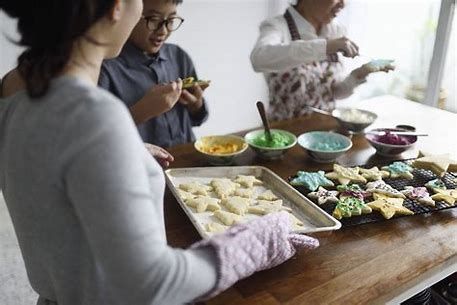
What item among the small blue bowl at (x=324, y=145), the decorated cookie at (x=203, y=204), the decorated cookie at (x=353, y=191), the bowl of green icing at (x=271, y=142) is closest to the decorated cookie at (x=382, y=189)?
the decorated cookie at (x=353, y=191)

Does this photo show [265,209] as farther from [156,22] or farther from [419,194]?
[156,22]

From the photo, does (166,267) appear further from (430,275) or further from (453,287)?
(453,287)

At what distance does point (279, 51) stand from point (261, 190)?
2.47 feet

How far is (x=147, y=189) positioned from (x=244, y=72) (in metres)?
2.88

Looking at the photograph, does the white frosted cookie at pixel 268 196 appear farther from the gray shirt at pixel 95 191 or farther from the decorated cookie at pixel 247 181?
the gray shirt at pixel 95 191

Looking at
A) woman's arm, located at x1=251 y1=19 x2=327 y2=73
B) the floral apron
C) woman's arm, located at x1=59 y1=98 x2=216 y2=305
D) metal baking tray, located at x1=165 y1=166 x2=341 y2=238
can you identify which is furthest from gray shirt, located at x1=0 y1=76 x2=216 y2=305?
the floral apron

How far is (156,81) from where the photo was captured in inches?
61.0

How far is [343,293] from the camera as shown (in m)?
0.82

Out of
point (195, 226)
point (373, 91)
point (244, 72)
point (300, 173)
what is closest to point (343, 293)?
point (195, 226)

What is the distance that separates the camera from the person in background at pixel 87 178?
524mm

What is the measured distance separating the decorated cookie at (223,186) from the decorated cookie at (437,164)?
58 centimetres

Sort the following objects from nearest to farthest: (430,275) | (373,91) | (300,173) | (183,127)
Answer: (430,275) → (300,173) → (183,127) → (373,91)

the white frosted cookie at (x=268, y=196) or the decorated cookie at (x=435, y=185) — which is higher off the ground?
the white frosted cookie at (x=268, y=196)

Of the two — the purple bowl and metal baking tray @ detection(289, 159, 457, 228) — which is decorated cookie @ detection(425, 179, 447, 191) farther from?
the purple bowl
